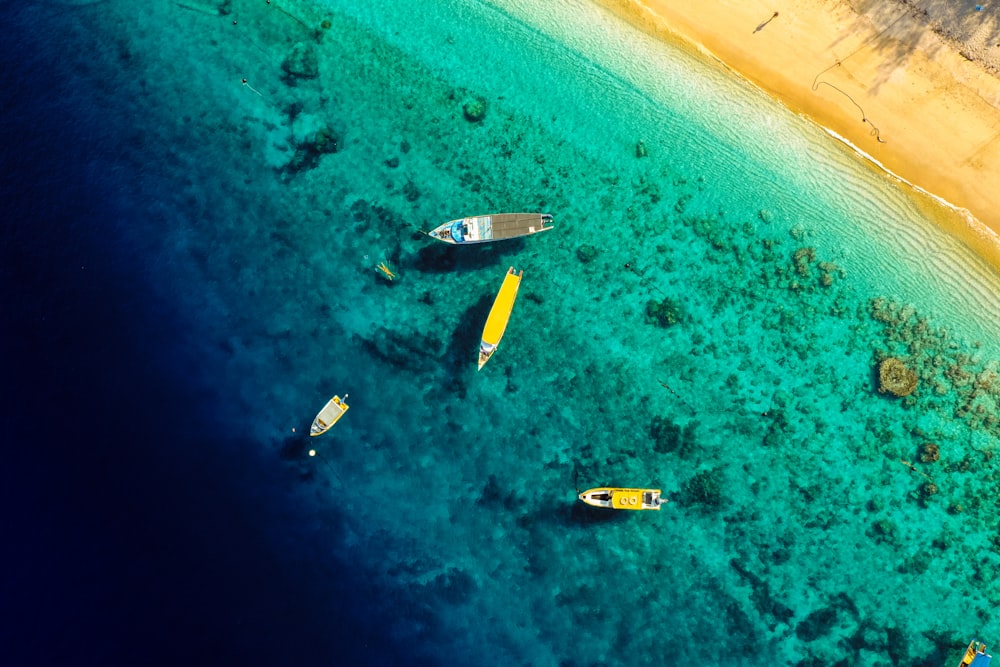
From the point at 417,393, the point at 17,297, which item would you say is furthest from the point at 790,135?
the point at 17,297

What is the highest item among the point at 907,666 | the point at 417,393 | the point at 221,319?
the point at 907,666

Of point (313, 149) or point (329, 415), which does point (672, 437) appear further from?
point (313, 149)

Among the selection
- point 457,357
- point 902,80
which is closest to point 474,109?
point 457,357

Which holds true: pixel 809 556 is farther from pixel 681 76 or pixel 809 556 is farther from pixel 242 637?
pixel 242 637

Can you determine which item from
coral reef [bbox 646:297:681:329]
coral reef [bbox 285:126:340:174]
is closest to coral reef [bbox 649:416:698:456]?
coral reef [bbox 646:297:681:329]

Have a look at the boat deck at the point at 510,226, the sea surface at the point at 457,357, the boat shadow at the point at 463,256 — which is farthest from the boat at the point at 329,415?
the boat deck at the point at 510,226

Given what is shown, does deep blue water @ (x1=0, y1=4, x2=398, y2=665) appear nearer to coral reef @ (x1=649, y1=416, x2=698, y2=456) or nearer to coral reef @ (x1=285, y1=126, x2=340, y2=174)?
coral reef @ (x1=285, y1=126, x2=340, y2=174)
